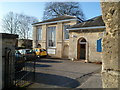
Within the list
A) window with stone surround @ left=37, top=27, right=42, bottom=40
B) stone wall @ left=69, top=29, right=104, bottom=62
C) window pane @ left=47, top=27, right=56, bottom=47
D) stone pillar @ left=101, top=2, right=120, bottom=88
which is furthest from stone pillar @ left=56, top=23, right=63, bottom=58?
stone pillar @ left=101, top=2, right=120, bottom=88

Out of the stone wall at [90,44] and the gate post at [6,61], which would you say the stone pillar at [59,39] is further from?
the gate post at [6,61]

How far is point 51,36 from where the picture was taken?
21516 millimetres

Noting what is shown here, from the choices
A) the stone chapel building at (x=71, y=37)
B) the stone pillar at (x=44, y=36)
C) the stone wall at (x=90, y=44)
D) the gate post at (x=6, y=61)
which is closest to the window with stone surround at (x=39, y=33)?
the stone chapel building at (x=71, y=37)

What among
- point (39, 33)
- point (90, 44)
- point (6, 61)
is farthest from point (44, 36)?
point (6, 61)

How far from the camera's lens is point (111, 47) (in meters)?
1.07

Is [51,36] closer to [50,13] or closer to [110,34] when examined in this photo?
[50,13]

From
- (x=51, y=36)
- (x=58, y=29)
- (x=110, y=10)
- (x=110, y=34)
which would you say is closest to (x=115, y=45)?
(x=110, y=34)

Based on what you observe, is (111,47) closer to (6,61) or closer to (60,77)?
(6,61)

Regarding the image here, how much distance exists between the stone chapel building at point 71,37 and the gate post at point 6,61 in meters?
11.0

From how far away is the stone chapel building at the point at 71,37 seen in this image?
13.9 metres

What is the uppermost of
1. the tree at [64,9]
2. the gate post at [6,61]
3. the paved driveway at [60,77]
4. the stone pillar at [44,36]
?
the tree at [64,9]

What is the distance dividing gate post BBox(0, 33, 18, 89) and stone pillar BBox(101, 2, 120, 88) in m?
4.10

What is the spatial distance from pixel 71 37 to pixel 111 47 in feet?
50.0

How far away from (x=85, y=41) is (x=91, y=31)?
1.93 meters
